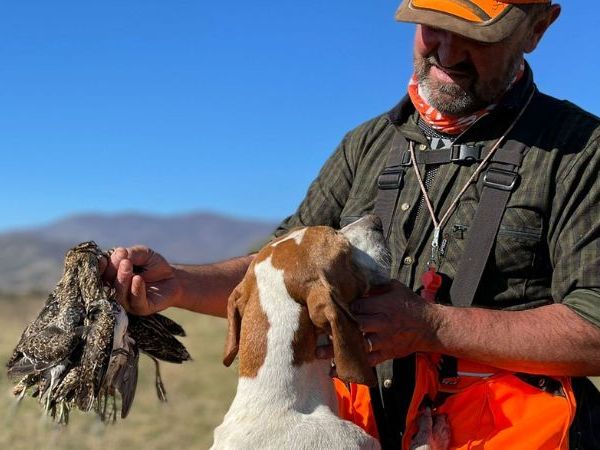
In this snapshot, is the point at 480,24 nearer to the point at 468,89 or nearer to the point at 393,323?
the point at 468,89

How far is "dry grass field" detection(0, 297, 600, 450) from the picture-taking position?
11266 mm

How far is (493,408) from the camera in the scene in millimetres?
4320

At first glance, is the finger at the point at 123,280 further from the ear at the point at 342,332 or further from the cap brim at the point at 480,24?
the cap brim at the point at 480,24

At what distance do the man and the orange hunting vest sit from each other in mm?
108

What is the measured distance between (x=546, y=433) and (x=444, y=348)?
0.60 metres

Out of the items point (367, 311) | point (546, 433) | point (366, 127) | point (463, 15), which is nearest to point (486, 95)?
point (463, 15)

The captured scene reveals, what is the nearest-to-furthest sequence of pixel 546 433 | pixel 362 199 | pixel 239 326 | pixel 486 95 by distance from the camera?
1. pixel 546 433
2. pixel 239 326
3. pixel 486 95
4. pixel 362 199

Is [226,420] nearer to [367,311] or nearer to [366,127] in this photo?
[367,311]

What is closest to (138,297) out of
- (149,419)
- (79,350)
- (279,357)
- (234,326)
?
(79,350)

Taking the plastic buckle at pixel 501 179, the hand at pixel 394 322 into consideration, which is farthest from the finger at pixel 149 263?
the plastic buckle at pixel 501 179

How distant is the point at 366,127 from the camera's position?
213 inches

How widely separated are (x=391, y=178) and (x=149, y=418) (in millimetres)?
8961

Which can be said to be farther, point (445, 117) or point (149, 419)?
point (149, 419)

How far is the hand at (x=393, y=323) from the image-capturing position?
14.0ft
